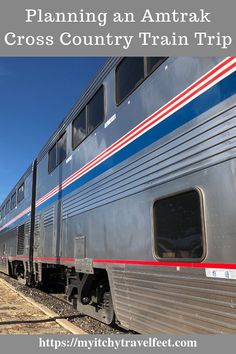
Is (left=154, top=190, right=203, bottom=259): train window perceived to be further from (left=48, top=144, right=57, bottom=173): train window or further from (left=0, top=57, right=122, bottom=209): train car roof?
(left=48, top=144, right=57, bottom=173): train window

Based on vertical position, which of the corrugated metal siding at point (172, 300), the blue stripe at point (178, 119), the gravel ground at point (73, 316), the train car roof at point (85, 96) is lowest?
the gravel ground at point (73, 316)

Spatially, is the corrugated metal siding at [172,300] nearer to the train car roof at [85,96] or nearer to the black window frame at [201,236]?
the black window frame at [201,236]

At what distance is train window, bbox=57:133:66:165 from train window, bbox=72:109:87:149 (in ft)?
2.41

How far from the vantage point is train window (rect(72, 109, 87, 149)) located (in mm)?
6959

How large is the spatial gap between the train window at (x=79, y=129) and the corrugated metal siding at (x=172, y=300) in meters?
2.73

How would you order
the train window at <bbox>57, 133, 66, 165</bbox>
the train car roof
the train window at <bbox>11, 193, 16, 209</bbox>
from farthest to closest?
the train window at <bbox>11, 193, 16, 209</bbox> → the train window at <bbox>57, 133, 66, 165</bbox> → the train car roof

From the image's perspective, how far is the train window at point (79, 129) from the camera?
6959mm

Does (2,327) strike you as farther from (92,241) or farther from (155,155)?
(155,155)

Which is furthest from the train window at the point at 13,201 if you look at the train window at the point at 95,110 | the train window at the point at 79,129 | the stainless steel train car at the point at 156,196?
the train window at the point at 95,110

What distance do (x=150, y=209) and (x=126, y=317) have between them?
→ 1479 millimetres

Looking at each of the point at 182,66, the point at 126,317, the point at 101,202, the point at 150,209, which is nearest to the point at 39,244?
the point at 101,202

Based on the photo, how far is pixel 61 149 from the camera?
8.52m

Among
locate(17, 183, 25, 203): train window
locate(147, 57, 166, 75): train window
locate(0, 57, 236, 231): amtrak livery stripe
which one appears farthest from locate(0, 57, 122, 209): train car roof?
locate(17, 183, 25, 203): train window

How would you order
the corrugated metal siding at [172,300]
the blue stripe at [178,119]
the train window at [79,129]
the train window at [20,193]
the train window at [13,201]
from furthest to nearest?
the train window at [13,201] < the train window at [20,193] < the train window at [79,129] < the blue stripe at [178,119] < the corrugated metal siding at [172,300]
